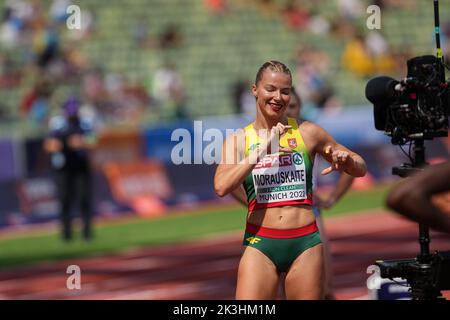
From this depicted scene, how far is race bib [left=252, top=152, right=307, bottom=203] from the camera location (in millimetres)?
6984

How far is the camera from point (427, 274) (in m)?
7.36

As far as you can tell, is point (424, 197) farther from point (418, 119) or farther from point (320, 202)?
point (320, 202)

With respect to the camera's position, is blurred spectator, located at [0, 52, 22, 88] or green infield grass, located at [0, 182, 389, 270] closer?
green infield grass, located at [0, 182, 389, 270]

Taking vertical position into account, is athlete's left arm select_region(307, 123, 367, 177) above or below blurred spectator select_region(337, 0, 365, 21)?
below

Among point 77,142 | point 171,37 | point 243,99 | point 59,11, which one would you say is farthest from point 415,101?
point 171,37

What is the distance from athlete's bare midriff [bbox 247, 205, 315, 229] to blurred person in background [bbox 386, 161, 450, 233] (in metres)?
2.58

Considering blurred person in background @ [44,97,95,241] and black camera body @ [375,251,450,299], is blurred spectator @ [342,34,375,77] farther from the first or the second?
black camera body @ [375,251,450,299]

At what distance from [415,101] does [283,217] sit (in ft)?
4.16

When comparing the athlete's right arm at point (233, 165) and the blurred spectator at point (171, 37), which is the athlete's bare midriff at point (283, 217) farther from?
the blurred spectator at point (171, 37)

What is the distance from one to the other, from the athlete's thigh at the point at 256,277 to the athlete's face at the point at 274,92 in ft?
3.07

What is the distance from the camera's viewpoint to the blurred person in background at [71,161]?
57.4ft

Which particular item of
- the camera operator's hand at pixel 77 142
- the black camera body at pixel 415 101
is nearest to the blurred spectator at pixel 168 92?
the camera operator's hand at pixel 77 142

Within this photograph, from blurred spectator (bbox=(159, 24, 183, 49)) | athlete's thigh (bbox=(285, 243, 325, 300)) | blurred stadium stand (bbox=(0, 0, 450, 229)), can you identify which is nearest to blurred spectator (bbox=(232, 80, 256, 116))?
blurred stadium stand (bbox=(0, 0, 450, 229))

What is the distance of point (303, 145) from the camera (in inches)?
279
